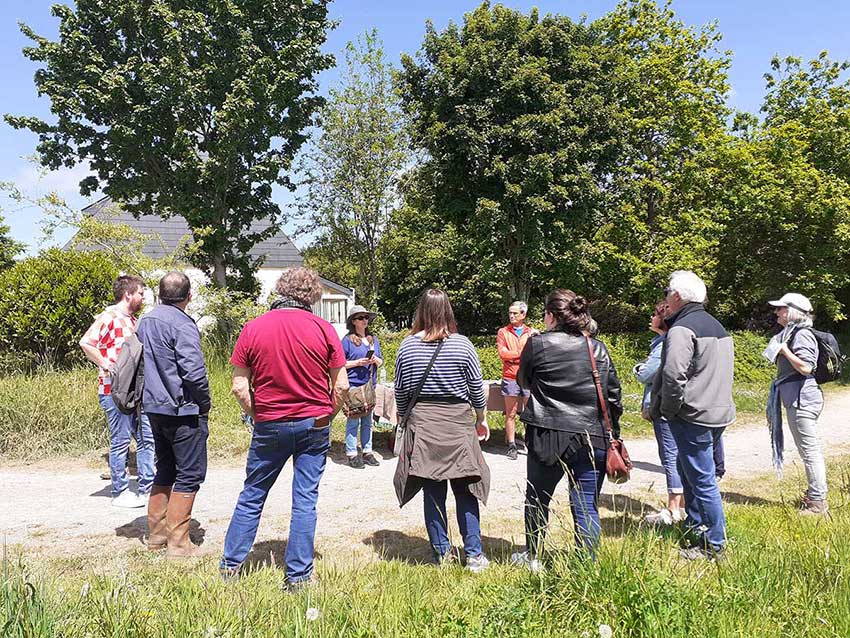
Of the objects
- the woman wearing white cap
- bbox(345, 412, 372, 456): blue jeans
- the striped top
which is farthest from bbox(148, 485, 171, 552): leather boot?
the woman wearing white cap

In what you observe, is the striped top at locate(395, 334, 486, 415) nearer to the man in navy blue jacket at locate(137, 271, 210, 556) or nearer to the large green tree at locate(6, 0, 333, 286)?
the man in navy blue jacket at locate(137, 271, 210, 556)

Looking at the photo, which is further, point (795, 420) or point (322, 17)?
point (322, 17)

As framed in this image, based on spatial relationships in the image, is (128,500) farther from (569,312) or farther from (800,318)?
(800,318)

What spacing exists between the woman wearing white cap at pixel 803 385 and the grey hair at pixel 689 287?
159 centimetres

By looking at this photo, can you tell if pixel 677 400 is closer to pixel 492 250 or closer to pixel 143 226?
pixel 492 250

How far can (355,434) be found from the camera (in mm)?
7695

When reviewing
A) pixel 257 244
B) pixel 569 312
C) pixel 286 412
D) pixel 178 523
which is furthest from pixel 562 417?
pixel 257 244

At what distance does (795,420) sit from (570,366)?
2.87 metres

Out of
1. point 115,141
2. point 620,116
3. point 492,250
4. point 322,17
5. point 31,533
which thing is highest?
point 322,17

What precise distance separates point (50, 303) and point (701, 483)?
9.76 meters

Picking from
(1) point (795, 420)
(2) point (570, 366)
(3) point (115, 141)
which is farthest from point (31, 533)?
(3) point (115, 141)

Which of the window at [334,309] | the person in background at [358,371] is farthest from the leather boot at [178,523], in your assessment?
the window at [334,309]

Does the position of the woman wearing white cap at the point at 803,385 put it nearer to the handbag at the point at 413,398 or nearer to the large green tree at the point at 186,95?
the handbag at the point at 413,398

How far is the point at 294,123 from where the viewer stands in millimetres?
17875
